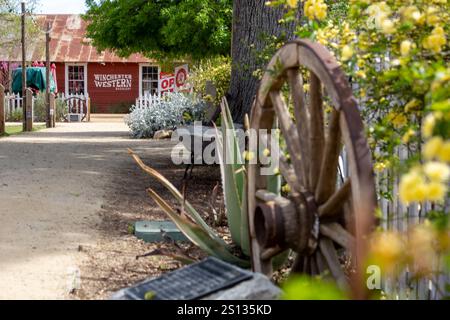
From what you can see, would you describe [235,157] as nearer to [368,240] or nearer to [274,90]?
[274,90]

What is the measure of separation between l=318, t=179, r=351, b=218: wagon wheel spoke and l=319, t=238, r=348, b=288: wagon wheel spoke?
4.8 inches

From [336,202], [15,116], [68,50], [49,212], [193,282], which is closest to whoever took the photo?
[336,202]

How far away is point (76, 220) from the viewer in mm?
6504

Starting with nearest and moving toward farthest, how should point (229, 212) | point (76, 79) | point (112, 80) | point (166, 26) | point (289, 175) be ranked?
point (289, 175) < point (229, 212) < point (166, 26) < point (112, 80) < point (76, 79)

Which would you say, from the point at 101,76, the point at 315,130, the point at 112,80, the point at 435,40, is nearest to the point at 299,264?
the point at 315,130

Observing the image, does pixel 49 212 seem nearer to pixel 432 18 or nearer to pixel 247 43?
pixel 247 43

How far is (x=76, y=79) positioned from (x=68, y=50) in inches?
60.8

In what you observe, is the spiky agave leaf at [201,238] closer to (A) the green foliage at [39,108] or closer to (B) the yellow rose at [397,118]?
(B) the yellow rose at [397,118]

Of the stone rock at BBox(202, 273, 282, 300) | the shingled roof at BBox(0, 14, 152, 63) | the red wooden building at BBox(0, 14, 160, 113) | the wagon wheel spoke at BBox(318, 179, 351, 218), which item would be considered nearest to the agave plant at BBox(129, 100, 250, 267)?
the wagon wheel spoke at BBox(318, 179, 351, 218)

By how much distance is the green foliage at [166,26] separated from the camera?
17.1 metres

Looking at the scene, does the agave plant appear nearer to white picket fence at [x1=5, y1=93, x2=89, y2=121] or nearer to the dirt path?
the dirt path

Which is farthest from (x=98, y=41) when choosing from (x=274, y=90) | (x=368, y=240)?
(x=368, y=240)

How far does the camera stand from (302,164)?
3453 mm

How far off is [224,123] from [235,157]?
41cm
